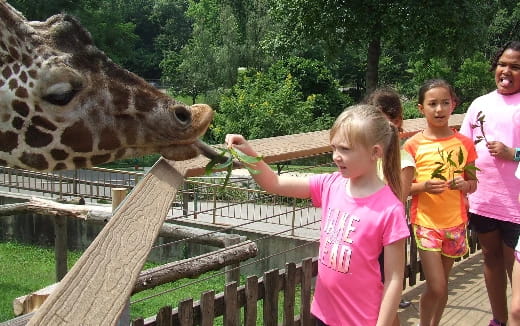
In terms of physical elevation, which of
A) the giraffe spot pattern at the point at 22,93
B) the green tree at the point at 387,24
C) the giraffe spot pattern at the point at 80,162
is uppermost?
the green tree at the point at 387,24

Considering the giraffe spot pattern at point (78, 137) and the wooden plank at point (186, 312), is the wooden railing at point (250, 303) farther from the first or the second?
the giraffe spot pattern at point (78, 137)

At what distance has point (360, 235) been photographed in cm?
225

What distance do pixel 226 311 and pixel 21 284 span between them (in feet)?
29.4

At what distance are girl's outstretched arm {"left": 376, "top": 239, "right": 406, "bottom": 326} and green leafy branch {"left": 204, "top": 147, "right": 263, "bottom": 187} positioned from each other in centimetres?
58

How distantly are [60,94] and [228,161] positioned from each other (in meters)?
0.59

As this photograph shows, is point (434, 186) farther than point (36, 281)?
No

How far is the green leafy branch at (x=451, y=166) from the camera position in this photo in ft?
10.3

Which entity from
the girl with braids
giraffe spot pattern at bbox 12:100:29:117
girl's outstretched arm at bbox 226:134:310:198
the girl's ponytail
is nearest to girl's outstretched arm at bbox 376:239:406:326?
the girl with braids

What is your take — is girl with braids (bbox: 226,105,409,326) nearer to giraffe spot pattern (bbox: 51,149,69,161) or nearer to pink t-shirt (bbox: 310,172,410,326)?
pink t-shirt (bbox: 310,172,410,326)

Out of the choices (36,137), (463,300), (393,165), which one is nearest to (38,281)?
(463,300)

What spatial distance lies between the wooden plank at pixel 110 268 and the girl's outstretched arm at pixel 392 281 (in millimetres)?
921

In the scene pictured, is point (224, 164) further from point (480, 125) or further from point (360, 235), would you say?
point (480, 125)

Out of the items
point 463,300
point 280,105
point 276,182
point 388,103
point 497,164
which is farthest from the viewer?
point 280,105

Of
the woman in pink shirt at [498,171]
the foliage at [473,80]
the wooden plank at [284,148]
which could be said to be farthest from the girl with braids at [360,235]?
the foliage at [473,80]
